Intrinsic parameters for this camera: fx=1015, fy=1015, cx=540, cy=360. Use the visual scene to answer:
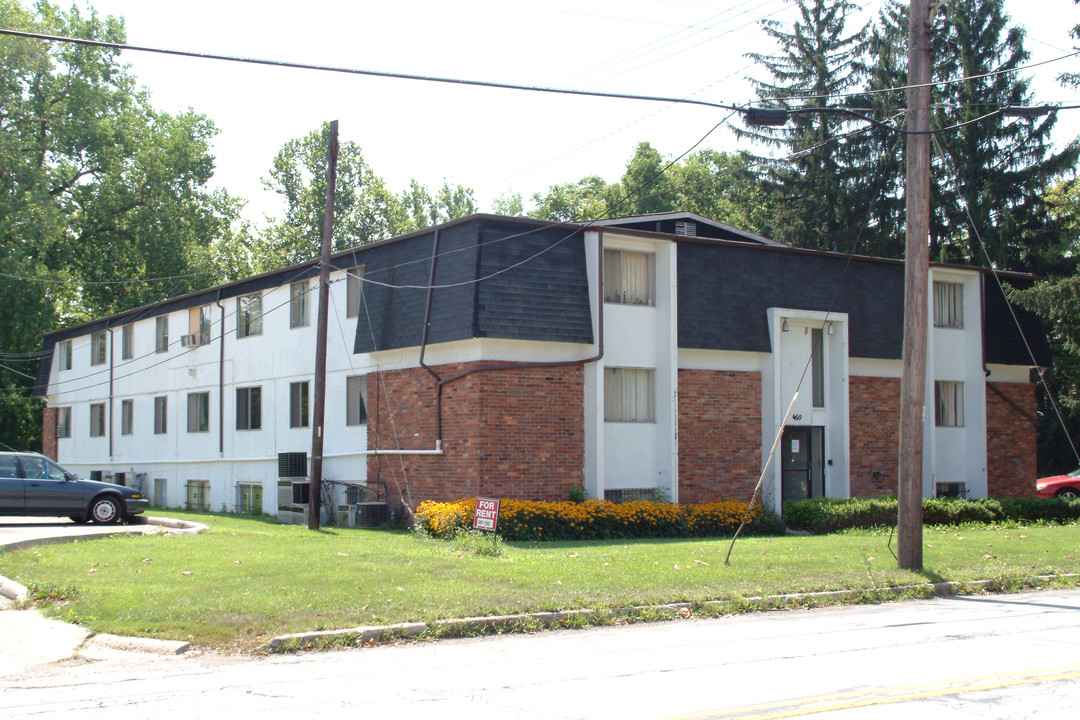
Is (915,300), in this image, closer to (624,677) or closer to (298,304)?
(624,677)

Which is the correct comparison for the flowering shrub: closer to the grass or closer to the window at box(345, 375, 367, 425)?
the grass

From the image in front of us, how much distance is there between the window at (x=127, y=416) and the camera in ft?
119

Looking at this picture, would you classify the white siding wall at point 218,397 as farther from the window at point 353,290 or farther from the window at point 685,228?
the window at point 685,228

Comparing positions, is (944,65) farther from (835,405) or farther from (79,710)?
(79,710)

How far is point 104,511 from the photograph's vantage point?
2248 centimetres

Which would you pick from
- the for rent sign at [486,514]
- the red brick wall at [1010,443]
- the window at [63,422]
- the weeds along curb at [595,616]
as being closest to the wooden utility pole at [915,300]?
the weeds along curb at [595,616]

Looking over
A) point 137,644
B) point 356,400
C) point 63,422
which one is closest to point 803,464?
point 356,400

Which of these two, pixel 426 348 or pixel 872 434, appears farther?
pixel 872 434

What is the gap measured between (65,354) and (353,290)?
71.7ft

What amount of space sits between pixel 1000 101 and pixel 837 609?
30489 mm

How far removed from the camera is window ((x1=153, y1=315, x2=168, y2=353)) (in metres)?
34.3

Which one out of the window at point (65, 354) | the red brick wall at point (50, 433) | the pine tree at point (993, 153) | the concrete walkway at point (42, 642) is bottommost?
the concrete walkway at point (42, 642)

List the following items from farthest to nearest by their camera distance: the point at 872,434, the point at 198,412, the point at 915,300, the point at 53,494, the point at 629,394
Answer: the point at 198,412 < the point at 872,434 < the point at 629,394 < the point at 53,494 < the point at 915,300

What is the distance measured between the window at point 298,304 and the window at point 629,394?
9.20m
